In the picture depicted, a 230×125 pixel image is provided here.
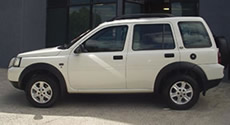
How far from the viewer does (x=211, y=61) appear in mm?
5547

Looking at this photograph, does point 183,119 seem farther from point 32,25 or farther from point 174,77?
point 32,25

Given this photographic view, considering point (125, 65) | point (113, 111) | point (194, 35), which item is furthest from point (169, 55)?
point (113, 111)

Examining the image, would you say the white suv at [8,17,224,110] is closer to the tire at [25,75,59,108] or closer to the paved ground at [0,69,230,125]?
the tire at [25,75,59,108]

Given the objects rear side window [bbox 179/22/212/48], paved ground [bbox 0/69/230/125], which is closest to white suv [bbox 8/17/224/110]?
rear side window [bbox 179/22/212/48]

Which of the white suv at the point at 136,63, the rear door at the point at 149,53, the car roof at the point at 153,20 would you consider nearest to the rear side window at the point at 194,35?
the white suv at the point at 136,63

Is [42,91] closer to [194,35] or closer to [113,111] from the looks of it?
[113,111]

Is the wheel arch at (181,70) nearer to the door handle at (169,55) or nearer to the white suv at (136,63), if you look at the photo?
the white suv at (136,63)

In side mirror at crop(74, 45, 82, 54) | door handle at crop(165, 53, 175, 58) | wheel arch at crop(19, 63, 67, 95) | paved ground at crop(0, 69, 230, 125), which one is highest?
A: side mirror at crop(74, 45, 82, 54)

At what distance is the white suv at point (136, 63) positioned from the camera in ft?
18.2

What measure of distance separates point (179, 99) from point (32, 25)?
26.1ft

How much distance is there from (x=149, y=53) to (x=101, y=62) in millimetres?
992

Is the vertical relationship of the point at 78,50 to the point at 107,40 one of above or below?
below

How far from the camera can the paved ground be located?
498cm

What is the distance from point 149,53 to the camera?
18.2ft
